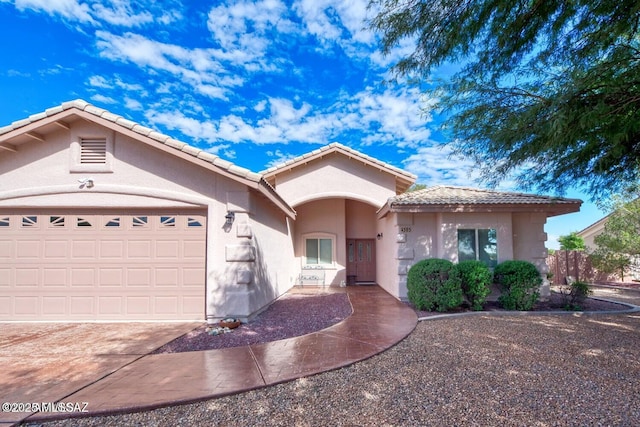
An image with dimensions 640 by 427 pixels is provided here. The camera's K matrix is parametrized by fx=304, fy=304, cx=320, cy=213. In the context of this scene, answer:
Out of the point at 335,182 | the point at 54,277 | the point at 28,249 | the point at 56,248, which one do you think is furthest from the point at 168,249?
the point at 335,182

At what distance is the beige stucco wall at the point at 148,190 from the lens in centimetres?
724

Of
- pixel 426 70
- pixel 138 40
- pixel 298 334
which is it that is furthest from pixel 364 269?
pixel 138 40

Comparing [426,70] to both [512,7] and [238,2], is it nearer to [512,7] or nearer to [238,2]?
[512,7]

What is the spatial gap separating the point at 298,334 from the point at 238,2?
9.88m

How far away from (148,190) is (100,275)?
2.39m

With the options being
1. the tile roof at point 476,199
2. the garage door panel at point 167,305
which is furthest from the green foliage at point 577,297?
the garage door panel at point 167,305

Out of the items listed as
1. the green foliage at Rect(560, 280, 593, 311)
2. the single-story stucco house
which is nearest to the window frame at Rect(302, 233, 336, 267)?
the single-story stucco house

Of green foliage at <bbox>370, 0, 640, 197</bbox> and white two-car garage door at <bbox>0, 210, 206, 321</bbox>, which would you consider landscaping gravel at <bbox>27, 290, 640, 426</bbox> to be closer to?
green foliage at <bbox>370, 0, 640, 197</bbox>

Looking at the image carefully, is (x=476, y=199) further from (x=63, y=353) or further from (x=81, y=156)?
(x=81, y=156)

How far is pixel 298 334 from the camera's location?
→ 6.49 metres

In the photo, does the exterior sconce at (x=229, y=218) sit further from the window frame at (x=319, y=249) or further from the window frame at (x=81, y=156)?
the window frame at (x=319, y=249)

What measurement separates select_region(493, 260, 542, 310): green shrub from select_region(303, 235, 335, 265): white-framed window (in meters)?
8.03

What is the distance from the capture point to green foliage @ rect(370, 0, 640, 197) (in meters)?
4.35

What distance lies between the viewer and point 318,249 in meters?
15.3
